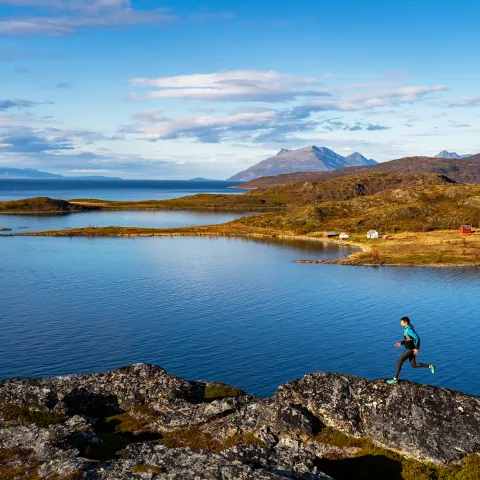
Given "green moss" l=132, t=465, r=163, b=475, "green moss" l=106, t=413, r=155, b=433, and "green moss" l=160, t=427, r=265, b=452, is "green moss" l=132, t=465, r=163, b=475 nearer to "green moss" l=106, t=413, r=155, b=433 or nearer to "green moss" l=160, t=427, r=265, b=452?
"green moss" l=160, t=427, r=265, b=452

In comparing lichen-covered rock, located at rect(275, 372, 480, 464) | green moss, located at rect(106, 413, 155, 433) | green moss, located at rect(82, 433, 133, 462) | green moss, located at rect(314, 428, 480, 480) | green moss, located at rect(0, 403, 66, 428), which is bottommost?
green moss, located at rect(106, 413, 155, 433)

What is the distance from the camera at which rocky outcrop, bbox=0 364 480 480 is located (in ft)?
81.4

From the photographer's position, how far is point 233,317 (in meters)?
94.7

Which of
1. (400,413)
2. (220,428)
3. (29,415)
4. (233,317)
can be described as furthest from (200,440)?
(233,317)

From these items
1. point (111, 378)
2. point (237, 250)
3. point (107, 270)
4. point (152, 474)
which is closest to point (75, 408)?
point (111, 378)

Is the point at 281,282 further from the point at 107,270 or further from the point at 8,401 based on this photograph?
the point at 8,401

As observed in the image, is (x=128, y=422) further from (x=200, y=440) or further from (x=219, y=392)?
(x=219, y=392)

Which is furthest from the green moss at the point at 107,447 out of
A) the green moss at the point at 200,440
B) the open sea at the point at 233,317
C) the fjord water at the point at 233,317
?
the open sea at the point at 233,317

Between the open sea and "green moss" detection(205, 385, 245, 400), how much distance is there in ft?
64.2

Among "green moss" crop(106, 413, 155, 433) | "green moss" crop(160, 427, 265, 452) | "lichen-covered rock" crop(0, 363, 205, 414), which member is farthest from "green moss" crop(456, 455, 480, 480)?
"green moss" crop(106, 413, 155, 433)

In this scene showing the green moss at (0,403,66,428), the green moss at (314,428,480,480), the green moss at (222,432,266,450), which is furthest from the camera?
the green moss at (0,403,66,428)

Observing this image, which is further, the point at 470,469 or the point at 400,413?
the point at 400,413

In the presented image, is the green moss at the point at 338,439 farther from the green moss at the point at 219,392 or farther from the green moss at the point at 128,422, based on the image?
the green moss at the point at 128,422

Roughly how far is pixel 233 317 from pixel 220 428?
63139mm
